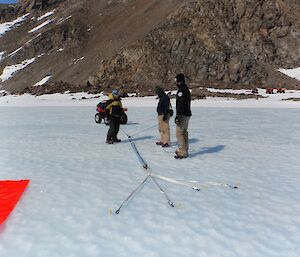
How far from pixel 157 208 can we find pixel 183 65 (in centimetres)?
3931

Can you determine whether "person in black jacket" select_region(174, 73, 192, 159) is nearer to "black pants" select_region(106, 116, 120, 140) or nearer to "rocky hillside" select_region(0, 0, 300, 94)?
"black pants" select_region(106, 116, 120, 140)

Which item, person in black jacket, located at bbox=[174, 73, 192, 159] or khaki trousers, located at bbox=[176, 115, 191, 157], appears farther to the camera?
khaki trousers, located at bbox=[176, 115, 191, 157]

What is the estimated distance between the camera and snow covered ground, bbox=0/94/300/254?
4.92m

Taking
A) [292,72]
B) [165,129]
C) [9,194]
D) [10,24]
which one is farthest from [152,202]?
[10,24]

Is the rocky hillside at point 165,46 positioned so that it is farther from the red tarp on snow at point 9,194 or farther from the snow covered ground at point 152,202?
the red tarp on snow at point 9,194

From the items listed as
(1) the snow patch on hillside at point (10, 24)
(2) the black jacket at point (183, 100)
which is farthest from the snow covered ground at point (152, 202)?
(1) the snow patch on hillside at point (10, 24)

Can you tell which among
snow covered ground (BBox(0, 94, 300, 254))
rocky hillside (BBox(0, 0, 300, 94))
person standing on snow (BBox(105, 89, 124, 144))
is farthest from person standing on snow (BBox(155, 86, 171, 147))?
rocky hillside (BBox(0, 0, 300, 94))

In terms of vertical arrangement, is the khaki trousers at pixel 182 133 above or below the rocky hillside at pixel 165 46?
below

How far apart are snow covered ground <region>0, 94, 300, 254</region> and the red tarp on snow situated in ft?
0.52

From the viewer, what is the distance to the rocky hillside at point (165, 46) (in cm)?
4381

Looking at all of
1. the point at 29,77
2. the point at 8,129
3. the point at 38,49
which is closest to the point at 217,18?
the point at 29,77

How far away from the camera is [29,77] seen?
59938 mm

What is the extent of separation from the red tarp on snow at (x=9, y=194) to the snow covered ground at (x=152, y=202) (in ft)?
0.52

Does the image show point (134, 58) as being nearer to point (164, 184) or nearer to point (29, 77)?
point (29, 77)
